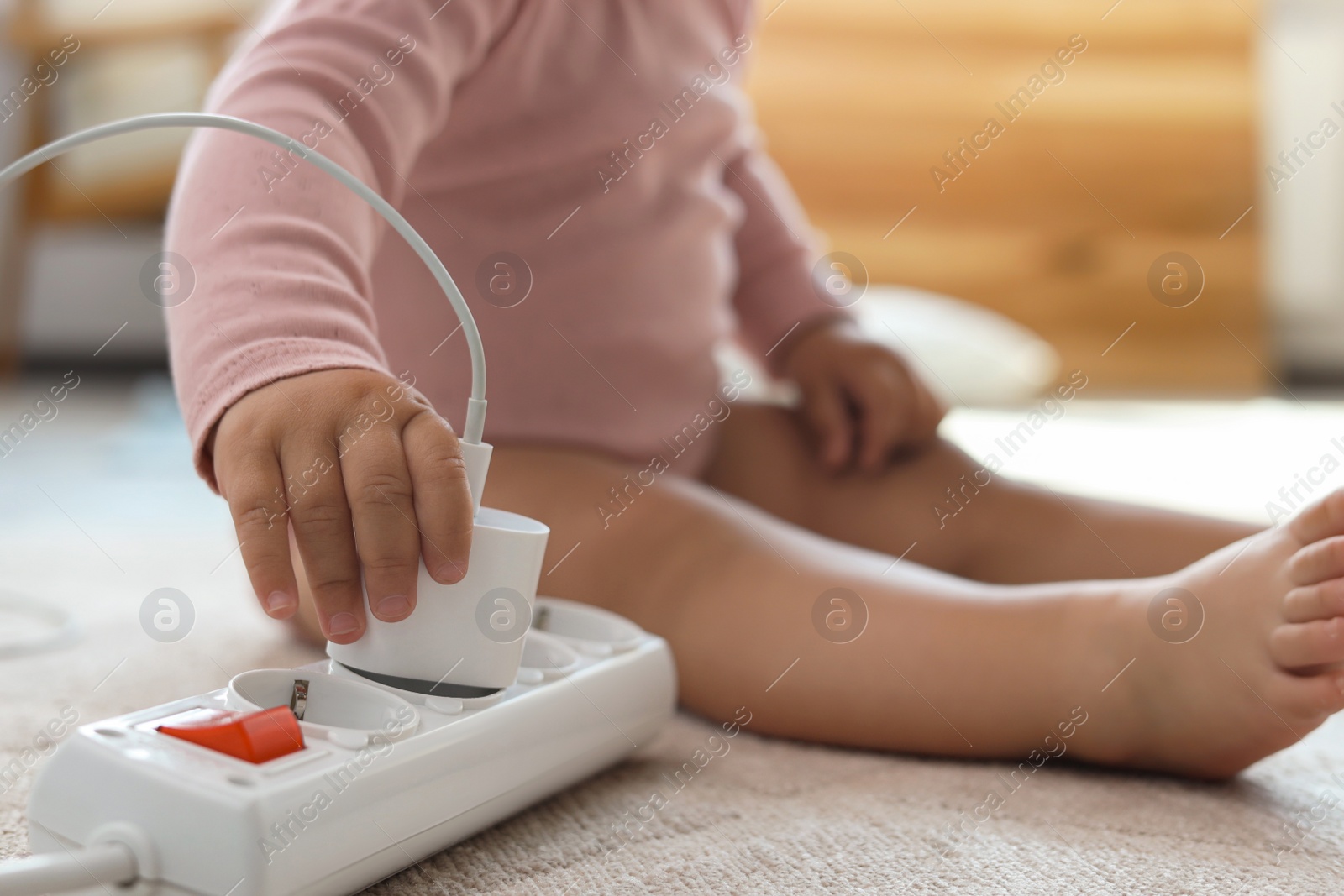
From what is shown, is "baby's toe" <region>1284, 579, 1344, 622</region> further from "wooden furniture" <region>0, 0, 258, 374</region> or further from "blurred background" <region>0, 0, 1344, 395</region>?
"wooden furniture" <region>0, 0, 258, 374</region>

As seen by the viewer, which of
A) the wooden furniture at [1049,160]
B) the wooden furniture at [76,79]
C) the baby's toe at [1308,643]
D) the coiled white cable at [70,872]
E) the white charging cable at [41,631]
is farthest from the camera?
the wooden furniture at [1049,160]

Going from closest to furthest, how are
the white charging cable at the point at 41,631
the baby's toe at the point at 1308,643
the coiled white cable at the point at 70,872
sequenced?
the coiled white cable at the point at 70,872 < the baby's toe at the point at 1308,643 < the white charging cable at the point at 41,631

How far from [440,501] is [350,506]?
28 millimetres

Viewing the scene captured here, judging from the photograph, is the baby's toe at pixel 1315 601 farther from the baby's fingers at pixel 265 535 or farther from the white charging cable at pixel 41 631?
the white charging cable at pixel 41 631

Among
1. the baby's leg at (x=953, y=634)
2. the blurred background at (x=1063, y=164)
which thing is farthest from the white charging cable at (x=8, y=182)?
the blurred background at (x=1063, y=164)

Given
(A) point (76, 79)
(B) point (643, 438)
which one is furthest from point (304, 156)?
(A) point (76, 79)

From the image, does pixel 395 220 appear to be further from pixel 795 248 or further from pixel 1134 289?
pixel 1134 289

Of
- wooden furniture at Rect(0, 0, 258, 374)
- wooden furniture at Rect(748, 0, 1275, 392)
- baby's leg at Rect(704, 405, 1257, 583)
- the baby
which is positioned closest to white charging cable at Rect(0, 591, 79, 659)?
the baby

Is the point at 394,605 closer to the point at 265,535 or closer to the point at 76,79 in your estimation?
the point at 265,535

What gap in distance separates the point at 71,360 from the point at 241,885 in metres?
1.93

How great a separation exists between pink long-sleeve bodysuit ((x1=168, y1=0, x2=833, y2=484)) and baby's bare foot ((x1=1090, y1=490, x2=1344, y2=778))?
0.29 m

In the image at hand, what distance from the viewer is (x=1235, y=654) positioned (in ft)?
1.39

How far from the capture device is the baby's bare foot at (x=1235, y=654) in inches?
15.9

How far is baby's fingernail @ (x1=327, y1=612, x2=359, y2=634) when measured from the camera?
36 centimetres
